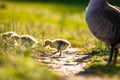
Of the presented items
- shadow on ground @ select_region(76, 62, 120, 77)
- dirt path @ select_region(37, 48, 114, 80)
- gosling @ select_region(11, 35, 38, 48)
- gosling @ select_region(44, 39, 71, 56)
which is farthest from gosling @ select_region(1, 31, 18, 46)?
shadow on ground @ select_region(76, 62, 120, 77)

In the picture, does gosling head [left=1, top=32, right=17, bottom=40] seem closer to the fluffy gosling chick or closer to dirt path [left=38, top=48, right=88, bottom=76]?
A: the fluffy gosling chick

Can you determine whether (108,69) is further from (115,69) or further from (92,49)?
(92,49)

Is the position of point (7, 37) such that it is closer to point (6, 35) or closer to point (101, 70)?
point (6, 35)

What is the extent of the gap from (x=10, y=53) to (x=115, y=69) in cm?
213

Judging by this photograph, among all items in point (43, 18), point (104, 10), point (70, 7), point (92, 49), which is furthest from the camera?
point (70, 7)

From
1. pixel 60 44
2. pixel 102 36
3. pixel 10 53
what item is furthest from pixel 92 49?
pixel 10 53

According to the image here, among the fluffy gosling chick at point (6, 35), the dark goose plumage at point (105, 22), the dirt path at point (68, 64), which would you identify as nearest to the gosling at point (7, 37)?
the fluffy gosling chick at point (6, 35)

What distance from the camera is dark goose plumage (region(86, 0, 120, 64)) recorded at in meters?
11.4

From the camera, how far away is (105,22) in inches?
450

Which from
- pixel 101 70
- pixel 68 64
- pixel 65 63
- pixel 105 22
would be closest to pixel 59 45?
pixel 65 63

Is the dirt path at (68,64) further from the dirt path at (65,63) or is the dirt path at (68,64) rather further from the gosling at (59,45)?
the gosling at (59,45)

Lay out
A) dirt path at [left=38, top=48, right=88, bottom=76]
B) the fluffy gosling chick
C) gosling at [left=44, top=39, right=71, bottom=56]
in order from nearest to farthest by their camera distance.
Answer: dirt path at [left=38, top=48, right=88, bottom=76] < the fluffy gosling chick < gosling at [left=44, top=39, right=71, bottom=56]

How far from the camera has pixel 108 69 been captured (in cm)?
1089

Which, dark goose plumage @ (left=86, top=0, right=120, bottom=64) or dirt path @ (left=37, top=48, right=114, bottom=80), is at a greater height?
dark goose plumage @ (left=86, top=0, right=120, bottom=64)
